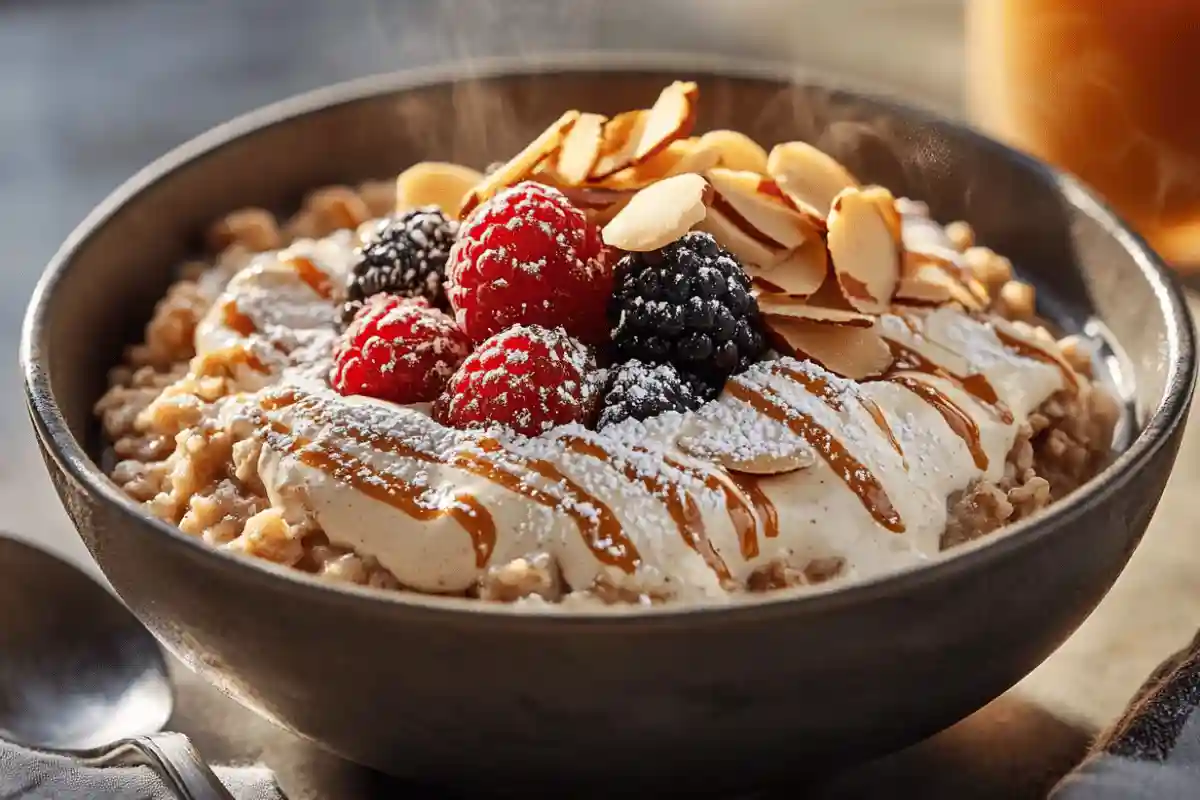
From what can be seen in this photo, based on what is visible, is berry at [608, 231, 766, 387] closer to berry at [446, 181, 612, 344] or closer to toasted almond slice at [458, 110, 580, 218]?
berry at [446, 181, 612, 344]

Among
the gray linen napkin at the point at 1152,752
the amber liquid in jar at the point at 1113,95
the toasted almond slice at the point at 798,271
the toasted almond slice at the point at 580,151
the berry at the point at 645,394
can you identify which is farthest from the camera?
the amber liquid in jar at the point at 1113,95

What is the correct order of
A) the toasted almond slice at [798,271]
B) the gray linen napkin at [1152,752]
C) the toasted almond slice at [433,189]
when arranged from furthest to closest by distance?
1. the toasted almond slice at [433,189]
2. the toasted almond slice at [798,271]
3. the gray linen napkin at [1152,752]

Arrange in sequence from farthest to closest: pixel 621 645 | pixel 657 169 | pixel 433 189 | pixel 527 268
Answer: pixel 433 189 → pixel 657 169 → pixel 527 268 → pixel 621 645

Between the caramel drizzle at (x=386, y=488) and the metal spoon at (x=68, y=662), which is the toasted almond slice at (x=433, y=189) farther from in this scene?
the metal spoon at (x=68, y=662)

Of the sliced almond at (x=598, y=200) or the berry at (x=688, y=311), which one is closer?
the berry at (x=688, y=311)

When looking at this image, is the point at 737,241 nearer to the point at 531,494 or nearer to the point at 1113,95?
the point at 531,494

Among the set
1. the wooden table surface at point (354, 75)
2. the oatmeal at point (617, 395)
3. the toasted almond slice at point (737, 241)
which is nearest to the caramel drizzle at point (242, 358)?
the oatmeal at point (617, 395)

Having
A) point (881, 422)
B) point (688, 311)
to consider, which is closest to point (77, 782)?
point (688, 311)
